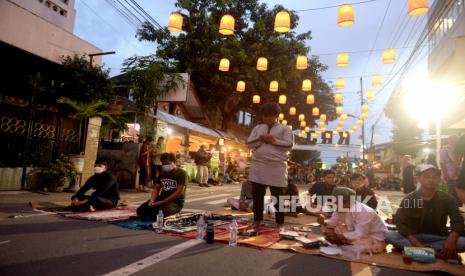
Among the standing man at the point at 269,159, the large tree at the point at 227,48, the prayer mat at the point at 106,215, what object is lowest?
the prayer mat at the point at 106,215

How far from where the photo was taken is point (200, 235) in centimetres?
475

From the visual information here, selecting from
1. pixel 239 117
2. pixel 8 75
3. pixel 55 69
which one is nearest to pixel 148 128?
pixel 55 69

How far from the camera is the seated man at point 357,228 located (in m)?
4.58

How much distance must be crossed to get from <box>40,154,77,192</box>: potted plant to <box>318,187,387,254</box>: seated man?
7693 mm

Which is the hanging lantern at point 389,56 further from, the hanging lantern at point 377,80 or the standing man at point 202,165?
the standing man at point 202,165

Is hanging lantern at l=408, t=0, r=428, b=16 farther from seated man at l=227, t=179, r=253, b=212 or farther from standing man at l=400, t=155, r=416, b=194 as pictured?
seated man at l=227, t=179, r=253, b=212

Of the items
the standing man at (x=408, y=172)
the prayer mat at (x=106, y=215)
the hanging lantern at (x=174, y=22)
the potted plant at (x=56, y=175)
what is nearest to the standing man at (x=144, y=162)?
the potted plant at (x=56, y=175)

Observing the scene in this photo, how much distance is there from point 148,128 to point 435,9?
17816 millimetres

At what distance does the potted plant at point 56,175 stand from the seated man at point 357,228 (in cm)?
769

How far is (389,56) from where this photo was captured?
1312 centimetres

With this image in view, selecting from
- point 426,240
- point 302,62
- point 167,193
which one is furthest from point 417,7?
point 167,193

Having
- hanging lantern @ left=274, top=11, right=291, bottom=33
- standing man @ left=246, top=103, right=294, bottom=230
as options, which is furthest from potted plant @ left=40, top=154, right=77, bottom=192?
hanging lantern @ left=274, top=11, right=291, bottom=33

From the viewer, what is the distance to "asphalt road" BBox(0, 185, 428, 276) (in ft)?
10.7

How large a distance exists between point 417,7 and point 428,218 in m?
6.04
